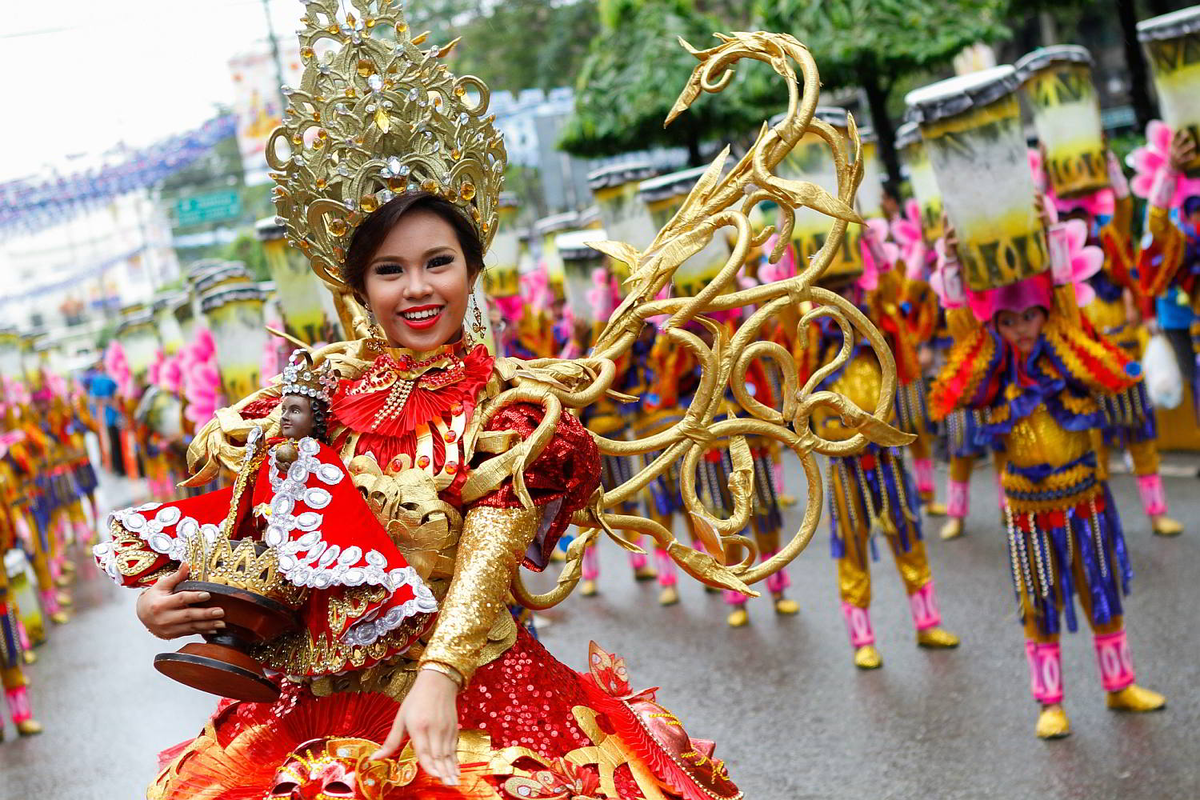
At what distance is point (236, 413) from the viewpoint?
2.86 meters

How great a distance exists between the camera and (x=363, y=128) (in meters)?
2.70

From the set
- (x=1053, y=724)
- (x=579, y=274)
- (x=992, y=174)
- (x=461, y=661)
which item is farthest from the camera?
(x=579, y=274)

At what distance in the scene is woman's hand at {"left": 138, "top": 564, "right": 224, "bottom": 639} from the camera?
95.5 inches

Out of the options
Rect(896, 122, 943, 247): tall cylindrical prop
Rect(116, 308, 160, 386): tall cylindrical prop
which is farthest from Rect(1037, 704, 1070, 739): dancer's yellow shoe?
Rect(116, 308, 160, 386): tall cylindrical prop

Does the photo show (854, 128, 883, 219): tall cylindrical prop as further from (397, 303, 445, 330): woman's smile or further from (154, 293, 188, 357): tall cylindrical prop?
(154, 293, 188, 357): tall cylindrical prop

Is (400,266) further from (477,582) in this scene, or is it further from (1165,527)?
(1165,527)

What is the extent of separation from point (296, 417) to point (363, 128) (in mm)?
605

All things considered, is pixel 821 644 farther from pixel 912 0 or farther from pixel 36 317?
pixel 36 317

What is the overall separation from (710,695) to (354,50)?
453 cm

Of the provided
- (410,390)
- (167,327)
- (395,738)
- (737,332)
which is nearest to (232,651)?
(395,738)

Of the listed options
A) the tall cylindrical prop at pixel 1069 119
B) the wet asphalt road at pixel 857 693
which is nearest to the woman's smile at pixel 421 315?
the wet asphalt road at pixel 857 693

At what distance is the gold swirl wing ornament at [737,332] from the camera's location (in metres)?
2.91

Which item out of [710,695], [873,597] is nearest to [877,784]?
[710,695]

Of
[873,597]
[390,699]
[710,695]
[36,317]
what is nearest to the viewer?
[390,699]
